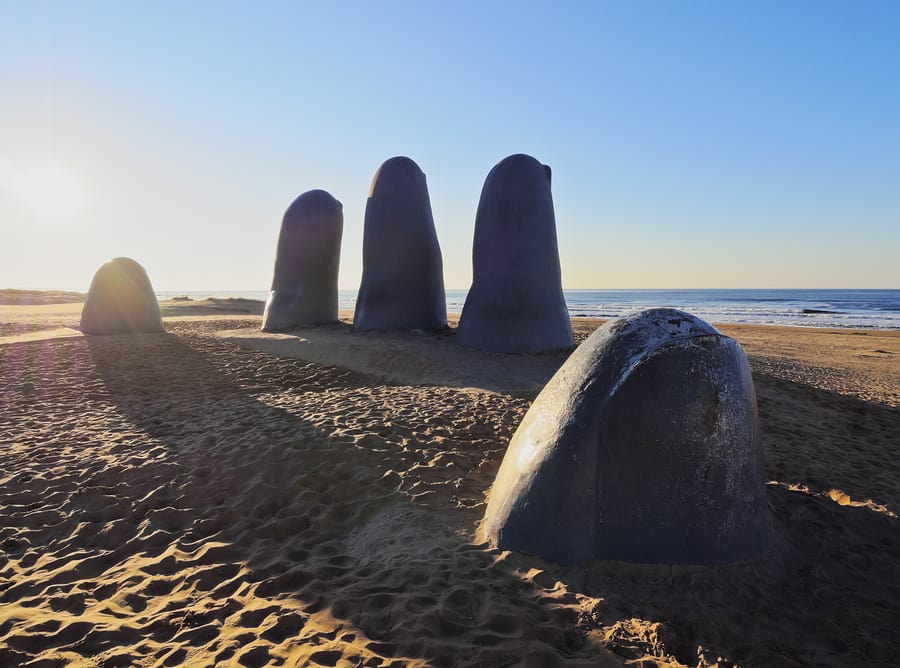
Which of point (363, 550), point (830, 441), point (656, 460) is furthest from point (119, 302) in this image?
point (830, 441)

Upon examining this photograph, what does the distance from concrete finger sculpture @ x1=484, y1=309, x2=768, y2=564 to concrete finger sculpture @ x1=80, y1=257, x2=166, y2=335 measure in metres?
13.6

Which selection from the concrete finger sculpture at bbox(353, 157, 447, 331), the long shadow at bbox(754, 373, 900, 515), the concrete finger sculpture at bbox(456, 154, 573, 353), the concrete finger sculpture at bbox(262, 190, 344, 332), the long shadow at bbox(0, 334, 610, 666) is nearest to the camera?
the long shadow at bbox(0, 334, 610, 666)

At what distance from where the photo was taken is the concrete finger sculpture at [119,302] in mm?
12856

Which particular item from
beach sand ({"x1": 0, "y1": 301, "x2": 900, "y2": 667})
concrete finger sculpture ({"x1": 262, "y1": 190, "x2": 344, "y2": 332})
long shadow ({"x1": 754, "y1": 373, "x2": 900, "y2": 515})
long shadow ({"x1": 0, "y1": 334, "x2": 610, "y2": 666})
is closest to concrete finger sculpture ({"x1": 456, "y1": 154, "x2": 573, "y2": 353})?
beach sand ({"x1": 0, "y1": 301, "x2": 900, "y2": 667})

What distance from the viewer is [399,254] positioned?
1210cm

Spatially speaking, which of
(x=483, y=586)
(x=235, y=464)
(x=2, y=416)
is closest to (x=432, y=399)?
(x=235, y=464)

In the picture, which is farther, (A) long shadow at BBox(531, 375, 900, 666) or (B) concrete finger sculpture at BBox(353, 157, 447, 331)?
(B) concrete finger sculpture at BBox(353, 157, 447, 331)

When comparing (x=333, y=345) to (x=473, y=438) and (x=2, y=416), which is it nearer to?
(x=2, y=416)

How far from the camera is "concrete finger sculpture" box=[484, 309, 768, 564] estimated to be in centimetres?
275

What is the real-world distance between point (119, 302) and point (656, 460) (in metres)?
14.3

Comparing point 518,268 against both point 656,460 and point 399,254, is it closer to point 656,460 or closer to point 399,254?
point 399,254

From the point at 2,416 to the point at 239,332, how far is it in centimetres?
764

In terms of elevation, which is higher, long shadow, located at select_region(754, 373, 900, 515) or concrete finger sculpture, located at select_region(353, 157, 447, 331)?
concrete finger sculpture, located at select_region(353, 157, 447, 331)

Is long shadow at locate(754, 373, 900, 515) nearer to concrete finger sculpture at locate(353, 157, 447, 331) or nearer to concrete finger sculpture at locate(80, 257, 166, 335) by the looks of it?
concrete finger sculpture at locate(353, 157, 447, 331)
